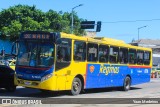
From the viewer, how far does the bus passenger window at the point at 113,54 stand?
22.8m

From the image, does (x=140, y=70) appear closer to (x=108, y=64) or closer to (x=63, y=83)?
(x=108, y=64)

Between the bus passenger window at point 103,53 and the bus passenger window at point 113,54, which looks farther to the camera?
the bus passenger window at point 113,54

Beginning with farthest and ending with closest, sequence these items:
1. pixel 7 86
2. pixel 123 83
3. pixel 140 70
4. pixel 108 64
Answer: pixel 140 70 → pixel 123 83 → pixel 108 64 → pixel 7 86

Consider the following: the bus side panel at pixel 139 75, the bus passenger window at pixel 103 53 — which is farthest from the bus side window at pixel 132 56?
the bus passenger window at pixel 103 53

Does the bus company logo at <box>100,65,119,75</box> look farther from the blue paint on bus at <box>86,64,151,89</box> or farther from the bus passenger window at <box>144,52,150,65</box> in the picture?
the bus passenger window at <box>144,52,150,65</box>

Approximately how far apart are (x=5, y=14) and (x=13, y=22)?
285 centimetres

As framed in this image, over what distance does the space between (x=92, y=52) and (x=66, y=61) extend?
251cm

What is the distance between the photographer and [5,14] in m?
66.2

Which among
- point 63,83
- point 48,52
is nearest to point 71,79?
point 63,83

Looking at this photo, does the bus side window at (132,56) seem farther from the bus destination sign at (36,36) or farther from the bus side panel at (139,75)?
the bus destination sign at (36,36)

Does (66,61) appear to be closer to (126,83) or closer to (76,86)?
(76,86)

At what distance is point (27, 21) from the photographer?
64.8 m

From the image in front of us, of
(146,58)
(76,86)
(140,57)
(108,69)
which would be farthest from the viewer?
(146,58)

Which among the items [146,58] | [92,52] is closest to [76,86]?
[92,52]
